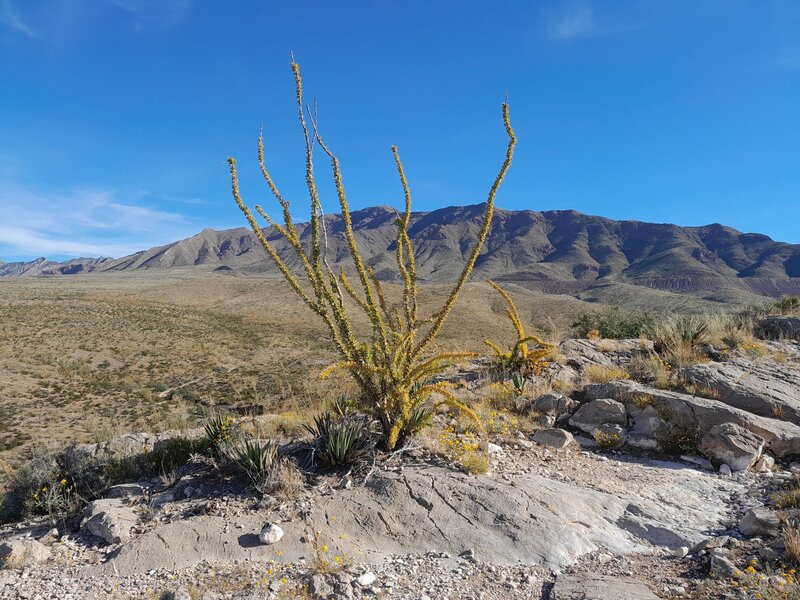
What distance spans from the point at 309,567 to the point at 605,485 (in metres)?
3.56

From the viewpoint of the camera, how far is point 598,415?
730 cm

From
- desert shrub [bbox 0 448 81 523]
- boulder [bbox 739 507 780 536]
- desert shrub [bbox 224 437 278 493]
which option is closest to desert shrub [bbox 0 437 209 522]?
desert shrub [bbox 0 448 81 523]

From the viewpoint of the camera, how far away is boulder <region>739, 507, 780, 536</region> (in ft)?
14.3

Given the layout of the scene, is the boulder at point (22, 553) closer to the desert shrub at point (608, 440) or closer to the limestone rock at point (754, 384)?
the desert shrub at point (608, 440)

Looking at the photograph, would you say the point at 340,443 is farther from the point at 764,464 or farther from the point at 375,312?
the point at 764,464

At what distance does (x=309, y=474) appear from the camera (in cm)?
542

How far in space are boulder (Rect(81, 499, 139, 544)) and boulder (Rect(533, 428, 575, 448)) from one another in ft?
16.6

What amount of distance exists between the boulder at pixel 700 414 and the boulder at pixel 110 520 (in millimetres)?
6738

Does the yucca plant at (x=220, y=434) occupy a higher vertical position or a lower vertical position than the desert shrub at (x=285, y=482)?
higher

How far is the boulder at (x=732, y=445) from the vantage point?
20.2ft

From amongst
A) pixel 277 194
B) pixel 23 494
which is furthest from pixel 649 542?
pixel 23 494

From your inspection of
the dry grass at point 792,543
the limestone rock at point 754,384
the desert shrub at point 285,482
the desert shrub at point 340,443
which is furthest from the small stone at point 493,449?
the limestone rock at point 754,384

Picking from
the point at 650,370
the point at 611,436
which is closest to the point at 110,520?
the point at 611,436

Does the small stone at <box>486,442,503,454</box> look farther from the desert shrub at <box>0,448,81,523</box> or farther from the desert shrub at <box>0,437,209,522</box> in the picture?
the desert shrub at <box>0,448,81,523</box>
